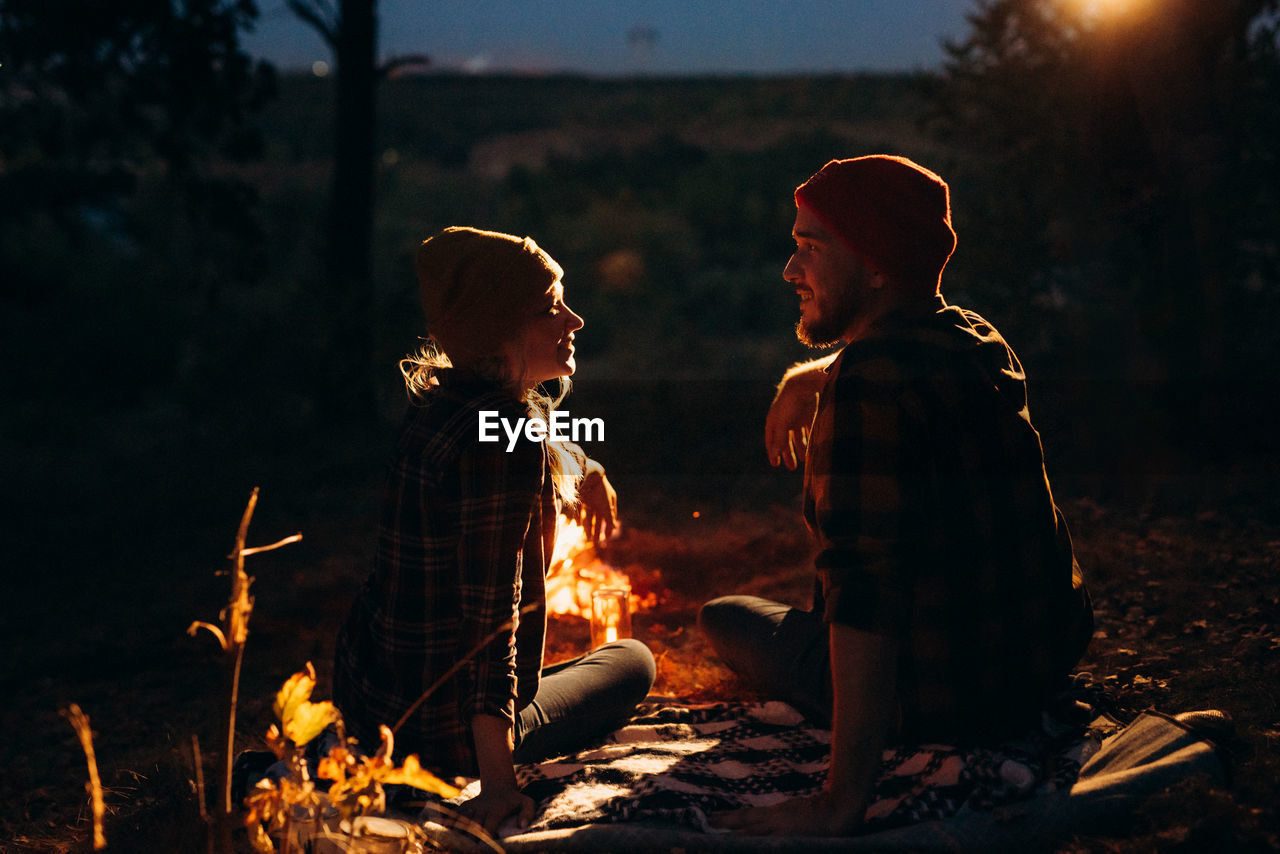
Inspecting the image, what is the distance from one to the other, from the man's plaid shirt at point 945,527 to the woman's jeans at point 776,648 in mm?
534

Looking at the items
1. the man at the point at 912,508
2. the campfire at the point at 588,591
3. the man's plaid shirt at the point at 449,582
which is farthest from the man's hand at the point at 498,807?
the campfire at the point at 588,591

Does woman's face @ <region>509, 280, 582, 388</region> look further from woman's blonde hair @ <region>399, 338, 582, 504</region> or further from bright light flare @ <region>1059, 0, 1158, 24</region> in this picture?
bright light flare @ <region>1059, 0, 1158, 24</region>

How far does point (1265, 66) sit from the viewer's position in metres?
8.77

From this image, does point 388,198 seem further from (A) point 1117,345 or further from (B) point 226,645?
(B) point 226,645

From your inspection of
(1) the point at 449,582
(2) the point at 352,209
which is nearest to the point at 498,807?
(1) the point at 449,582

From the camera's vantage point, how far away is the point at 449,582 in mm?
2498

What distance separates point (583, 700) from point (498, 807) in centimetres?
65

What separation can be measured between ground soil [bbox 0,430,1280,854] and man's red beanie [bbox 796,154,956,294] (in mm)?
1358

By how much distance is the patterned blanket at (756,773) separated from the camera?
2330 millimetres

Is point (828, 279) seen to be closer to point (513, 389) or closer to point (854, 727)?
point (513, 389)

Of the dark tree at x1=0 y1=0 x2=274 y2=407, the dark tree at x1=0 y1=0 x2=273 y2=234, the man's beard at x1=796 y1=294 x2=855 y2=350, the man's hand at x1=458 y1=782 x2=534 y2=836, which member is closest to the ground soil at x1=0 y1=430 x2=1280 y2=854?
the man's hand at x1=458 y1=782 x2=534 y2=836

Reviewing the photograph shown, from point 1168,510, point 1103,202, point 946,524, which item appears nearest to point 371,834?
point 946,524

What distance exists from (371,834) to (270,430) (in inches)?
327

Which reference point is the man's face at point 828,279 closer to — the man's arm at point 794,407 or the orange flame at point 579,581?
the man's arm at point 794,407
